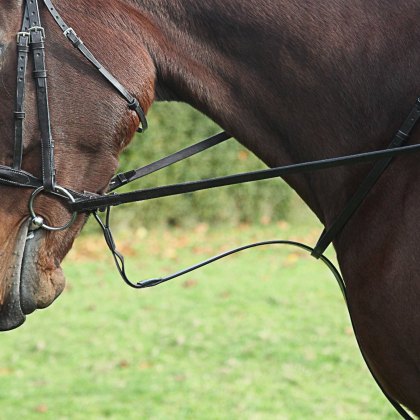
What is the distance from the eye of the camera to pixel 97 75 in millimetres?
2580

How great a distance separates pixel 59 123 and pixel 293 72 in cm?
75

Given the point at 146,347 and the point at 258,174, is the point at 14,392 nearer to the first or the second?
the point at 146,347

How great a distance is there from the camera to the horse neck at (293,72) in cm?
261

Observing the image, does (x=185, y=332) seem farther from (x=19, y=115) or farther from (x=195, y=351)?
(x=19, y=115)

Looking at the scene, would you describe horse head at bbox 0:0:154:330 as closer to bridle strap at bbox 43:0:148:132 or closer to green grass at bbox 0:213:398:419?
bridle strap at bbox 43:0:148:132

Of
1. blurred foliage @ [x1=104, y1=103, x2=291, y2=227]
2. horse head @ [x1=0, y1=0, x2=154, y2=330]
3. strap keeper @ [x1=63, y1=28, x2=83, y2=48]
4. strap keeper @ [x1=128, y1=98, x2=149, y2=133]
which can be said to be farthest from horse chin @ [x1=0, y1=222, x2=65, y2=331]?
blurred foliage @ [x1=104, y1=103, x2=291, y2=227]

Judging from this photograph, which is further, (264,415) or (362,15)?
(264,415)

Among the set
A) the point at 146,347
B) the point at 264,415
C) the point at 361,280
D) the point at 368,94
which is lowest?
the point at 146,347

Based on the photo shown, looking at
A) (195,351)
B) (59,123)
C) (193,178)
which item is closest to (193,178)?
(193,178)

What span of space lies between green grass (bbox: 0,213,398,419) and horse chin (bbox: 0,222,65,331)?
3.28 m

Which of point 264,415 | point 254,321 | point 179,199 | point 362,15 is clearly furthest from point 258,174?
point 179,199

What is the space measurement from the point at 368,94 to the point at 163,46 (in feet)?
2.18

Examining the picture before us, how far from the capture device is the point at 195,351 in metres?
7.04

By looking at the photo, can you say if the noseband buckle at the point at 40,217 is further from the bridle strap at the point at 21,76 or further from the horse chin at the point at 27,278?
the bridle strap at the point at 21,76
